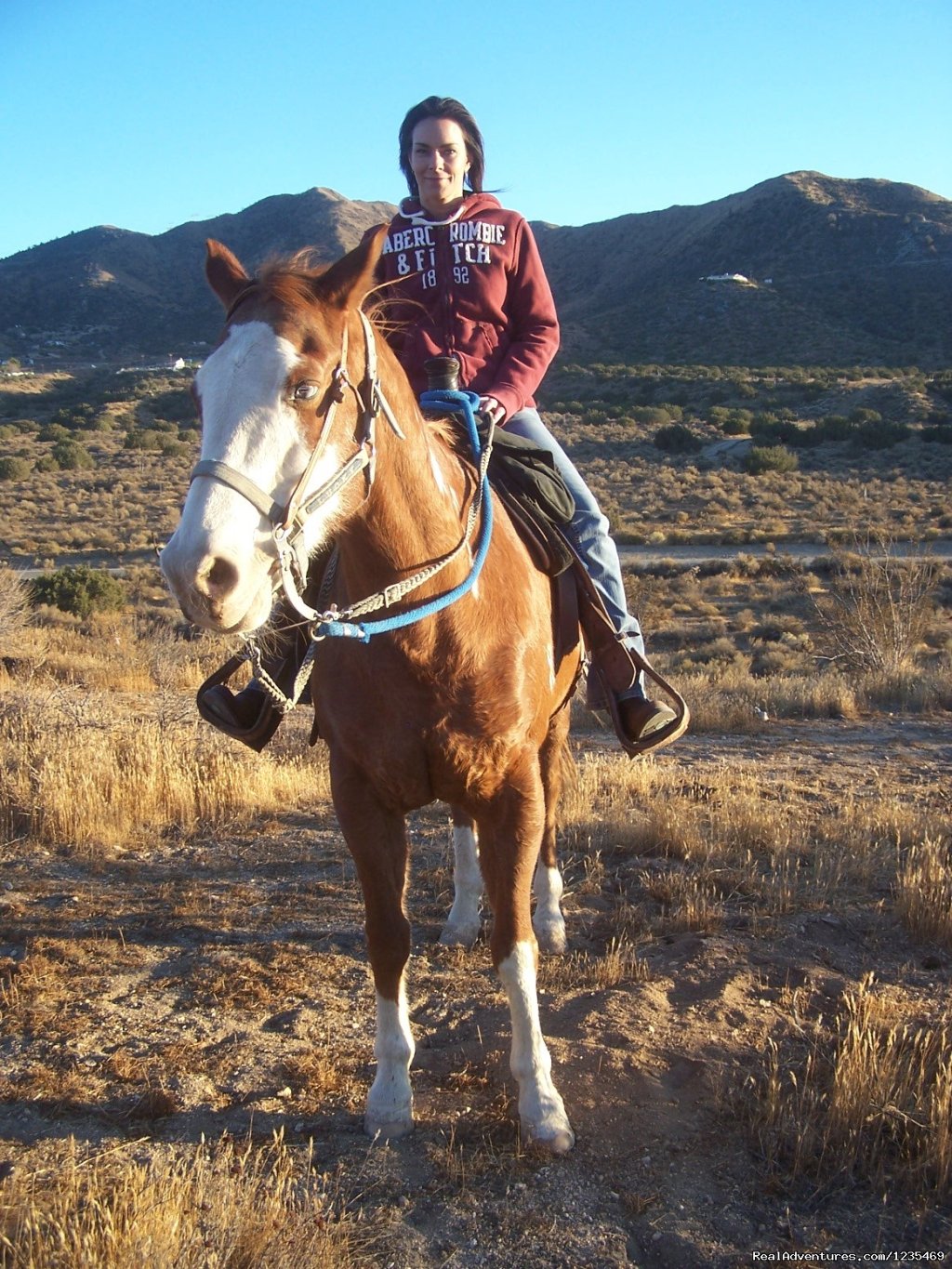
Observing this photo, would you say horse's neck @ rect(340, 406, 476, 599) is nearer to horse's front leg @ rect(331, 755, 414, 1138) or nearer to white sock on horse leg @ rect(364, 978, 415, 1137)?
horse's front leg @ rect(331, 755, 414, 1138)

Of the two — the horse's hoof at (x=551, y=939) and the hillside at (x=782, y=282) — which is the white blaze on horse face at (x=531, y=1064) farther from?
the hillside at (x=782, y=282)

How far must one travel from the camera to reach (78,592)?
1714 cm

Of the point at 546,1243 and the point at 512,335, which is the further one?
the point at 512,335

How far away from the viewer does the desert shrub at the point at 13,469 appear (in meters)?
40.2

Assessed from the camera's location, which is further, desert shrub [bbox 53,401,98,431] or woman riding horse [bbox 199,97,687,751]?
desert shrub [bbox 53,401,98,431]

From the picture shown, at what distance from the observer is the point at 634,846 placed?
6.12 meters

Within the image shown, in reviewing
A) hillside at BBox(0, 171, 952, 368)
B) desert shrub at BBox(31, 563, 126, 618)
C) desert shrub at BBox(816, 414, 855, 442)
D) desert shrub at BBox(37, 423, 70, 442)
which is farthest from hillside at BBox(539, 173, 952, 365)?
desert shrub at BBox(31, 563, 126, 618)

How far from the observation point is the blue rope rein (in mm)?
2619

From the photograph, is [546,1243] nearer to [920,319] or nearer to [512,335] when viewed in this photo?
[512,335]

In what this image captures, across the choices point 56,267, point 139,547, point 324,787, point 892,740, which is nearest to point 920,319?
point 139,547

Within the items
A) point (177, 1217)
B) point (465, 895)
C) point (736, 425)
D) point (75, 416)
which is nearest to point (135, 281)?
point (75, 416)

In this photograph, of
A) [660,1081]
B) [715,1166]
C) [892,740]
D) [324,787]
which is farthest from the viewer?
[892,740]

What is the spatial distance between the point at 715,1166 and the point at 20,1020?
2.92 metres

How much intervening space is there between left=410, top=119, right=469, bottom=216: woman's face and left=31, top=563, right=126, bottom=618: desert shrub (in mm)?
14566
